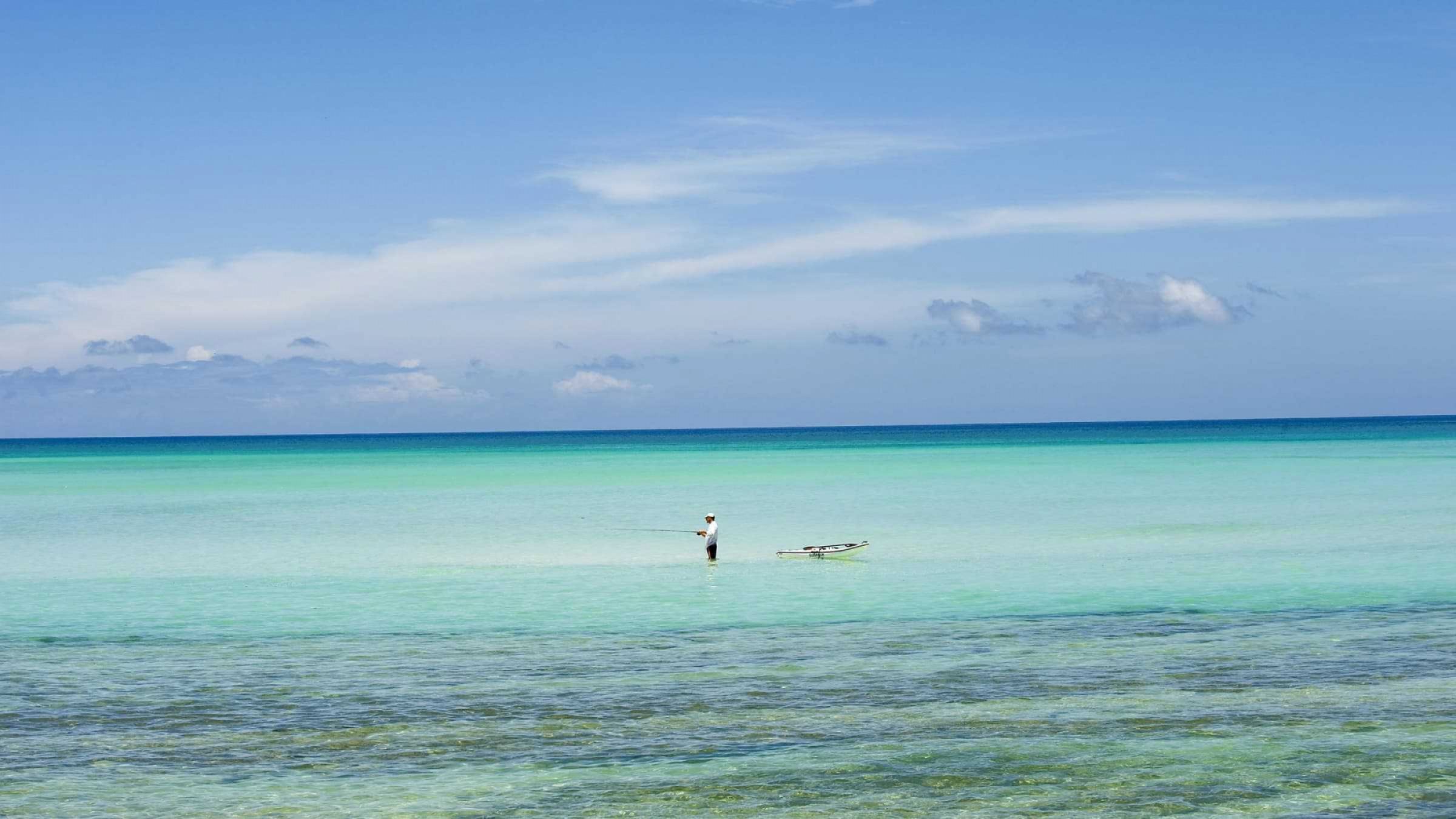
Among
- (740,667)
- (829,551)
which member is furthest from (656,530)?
(740,667)

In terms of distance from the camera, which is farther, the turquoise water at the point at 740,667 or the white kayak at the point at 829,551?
the white kayak at the point at 829,551

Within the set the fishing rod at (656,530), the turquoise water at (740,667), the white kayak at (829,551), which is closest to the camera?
the turquoise water at (740,667)

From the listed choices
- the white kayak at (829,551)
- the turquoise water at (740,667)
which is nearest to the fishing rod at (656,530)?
the turquoise water at (740,667)

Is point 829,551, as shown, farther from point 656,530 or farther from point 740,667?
point 740,667

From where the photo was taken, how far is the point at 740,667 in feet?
55.6

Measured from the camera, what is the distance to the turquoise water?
458 inches

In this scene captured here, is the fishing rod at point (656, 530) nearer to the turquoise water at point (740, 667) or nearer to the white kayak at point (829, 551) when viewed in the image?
the turquoise water at point (740, 667)

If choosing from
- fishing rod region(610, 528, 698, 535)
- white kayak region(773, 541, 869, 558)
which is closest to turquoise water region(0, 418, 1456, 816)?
fishing rod region(610, 528, 698, 535)

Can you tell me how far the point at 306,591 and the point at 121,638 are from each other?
5.82m

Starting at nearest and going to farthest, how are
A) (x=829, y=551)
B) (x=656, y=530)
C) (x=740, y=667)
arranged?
1. (x=740, y=667)
2. (x=829, y=551)
3. (x=656, y=530)

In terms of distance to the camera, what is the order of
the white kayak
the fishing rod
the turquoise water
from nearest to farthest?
the turquoise water < the white kayak < the fishing rod

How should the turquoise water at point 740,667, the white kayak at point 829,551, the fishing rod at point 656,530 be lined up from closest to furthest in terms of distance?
the turquoise water at point 740,667 → the white kayak at point 829,551 → the fishing rod at point 656,530

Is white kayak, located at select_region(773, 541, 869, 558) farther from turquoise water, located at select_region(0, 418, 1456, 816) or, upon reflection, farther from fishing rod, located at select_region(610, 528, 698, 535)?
fishing rod, located at select_region(610, 528, 698, 535)

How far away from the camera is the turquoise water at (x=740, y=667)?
38.1 ft
